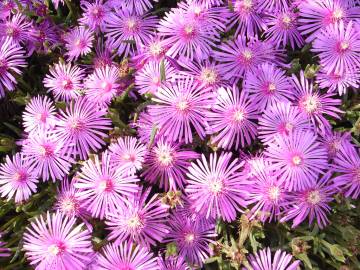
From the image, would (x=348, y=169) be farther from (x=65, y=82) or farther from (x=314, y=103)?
(x=65, y=82)

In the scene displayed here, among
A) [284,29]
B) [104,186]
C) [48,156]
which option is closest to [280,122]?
[284,29]

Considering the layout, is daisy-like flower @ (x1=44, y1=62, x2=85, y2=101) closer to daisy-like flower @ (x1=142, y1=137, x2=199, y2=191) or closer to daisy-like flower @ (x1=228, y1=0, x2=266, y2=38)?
daisy-like flower @ (x1=142, y1=137, x2=199, y2=191)

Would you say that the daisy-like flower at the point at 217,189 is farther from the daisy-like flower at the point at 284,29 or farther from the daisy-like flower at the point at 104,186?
the daisy-like flower at the point at 284,29

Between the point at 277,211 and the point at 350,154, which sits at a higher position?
the point at 350,154

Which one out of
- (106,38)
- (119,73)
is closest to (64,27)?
(106,38)

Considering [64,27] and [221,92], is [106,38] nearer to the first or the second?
[64,27]
